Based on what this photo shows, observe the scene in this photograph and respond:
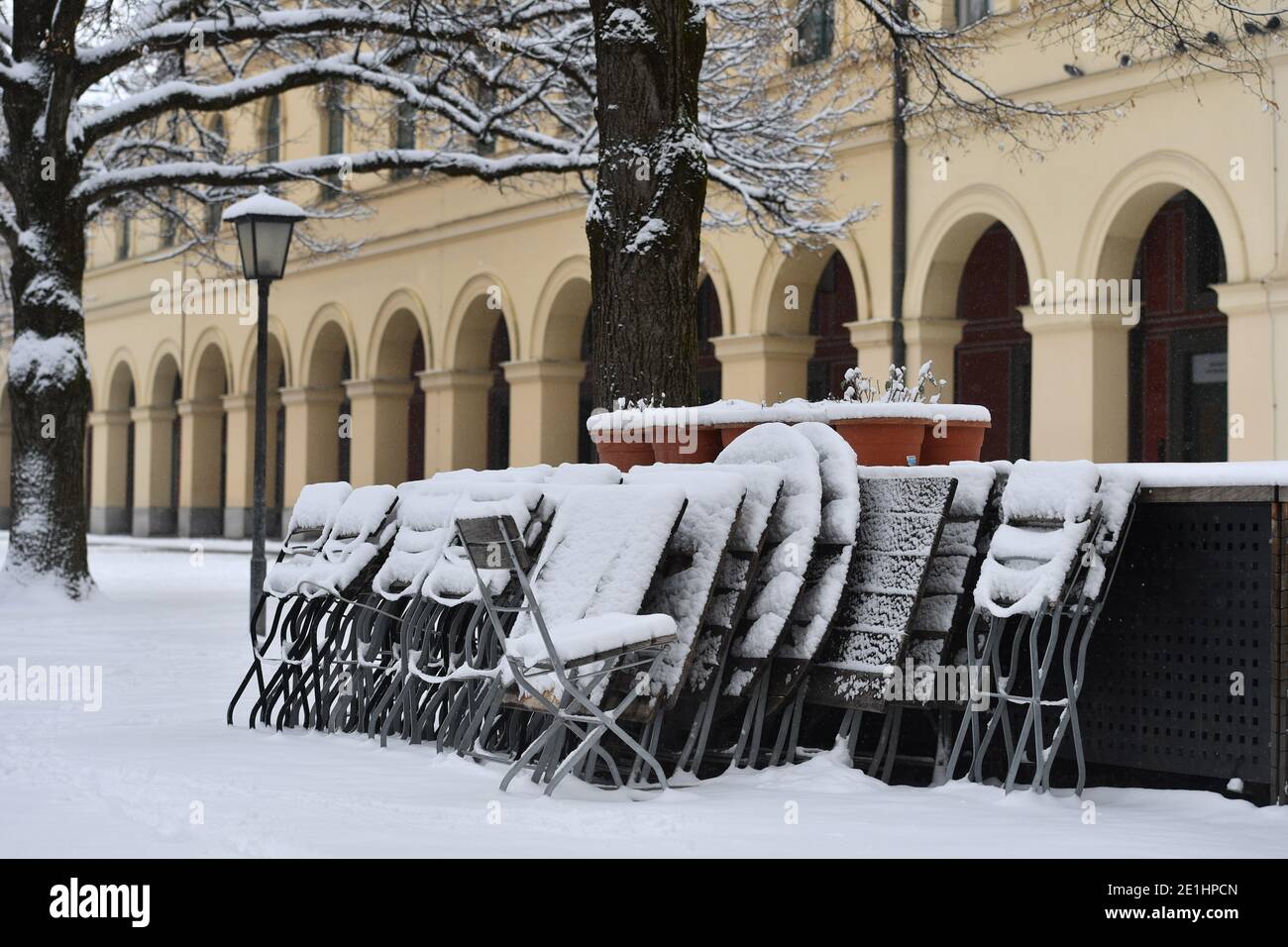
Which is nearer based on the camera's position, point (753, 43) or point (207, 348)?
point (753, 43)

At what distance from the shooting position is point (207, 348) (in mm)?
36062

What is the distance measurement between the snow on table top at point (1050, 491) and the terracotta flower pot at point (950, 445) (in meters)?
0.83

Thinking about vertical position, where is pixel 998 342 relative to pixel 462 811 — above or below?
above

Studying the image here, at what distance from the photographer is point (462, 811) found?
17.1 ft

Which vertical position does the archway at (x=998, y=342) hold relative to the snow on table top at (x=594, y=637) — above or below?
above

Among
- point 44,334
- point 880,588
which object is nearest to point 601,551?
point 880,588

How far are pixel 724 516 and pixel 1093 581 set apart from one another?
1156mm

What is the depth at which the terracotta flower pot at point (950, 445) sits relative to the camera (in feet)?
21.9

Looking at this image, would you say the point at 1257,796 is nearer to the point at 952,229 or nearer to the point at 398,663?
the point at 398,663

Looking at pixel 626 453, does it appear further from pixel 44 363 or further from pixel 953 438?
pixel 44 363

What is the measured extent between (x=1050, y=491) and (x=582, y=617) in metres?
1.51

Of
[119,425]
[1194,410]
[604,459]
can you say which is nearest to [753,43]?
[1194,410]

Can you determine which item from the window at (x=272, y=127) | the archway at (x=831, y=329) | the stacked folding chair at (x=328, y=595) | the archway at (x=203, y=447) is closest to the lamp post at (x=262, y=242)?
the stacked folding chair at (x=328, y=595)

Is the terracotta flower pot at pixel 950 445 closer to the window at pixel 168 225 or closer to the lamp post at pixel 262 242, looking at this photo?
the lamp post at pixel 262 242
